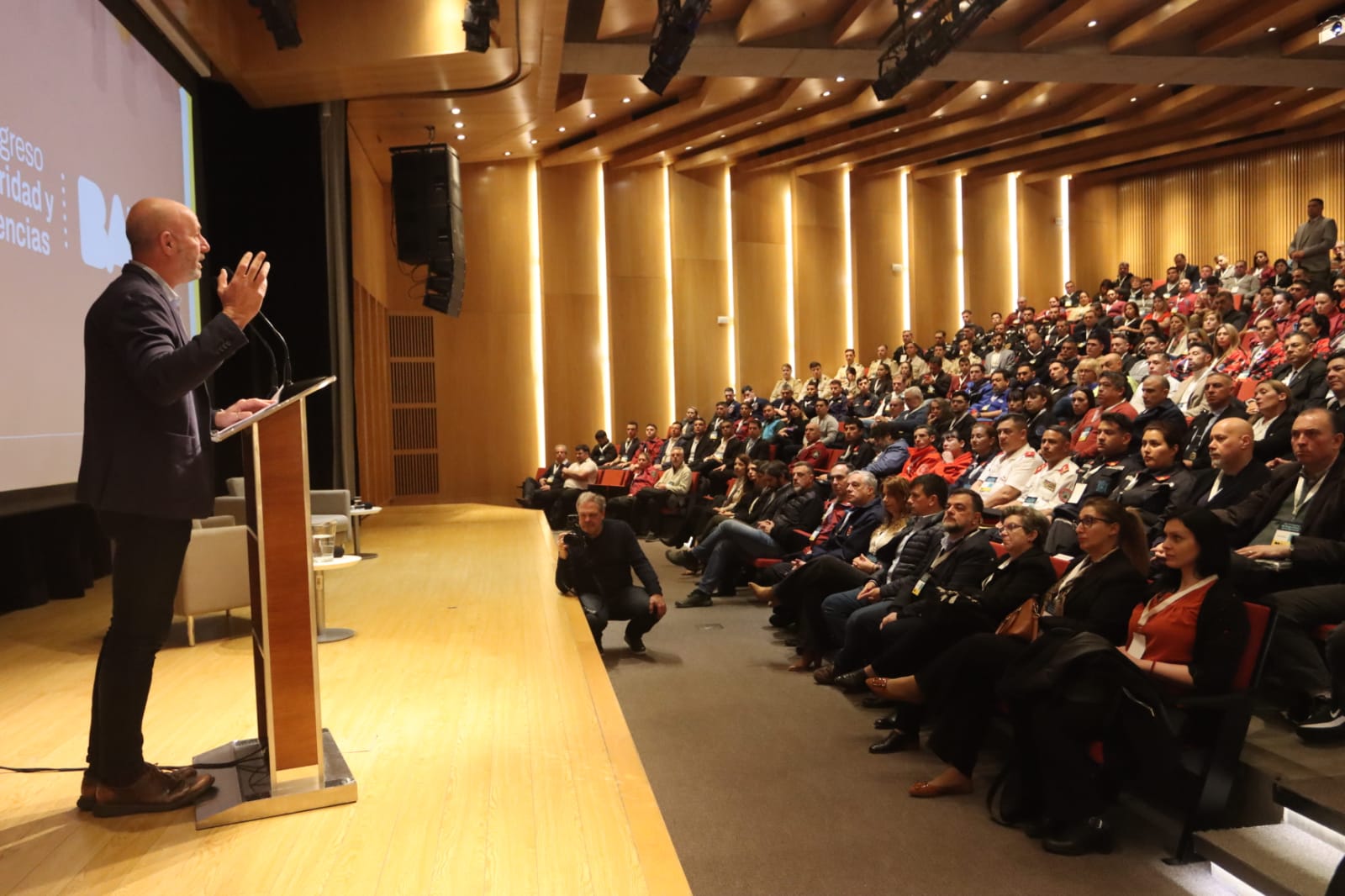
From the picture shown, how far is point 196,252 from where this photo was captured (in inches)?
76.8

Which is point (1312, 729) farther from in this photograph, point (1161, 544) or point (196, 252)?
point (196, 252)

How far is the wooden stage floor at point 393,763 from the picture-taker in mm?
1782

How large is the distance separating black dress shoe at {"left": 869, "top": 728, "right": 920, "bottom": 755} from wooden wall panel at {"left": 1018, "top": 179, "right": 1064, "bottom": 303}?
12890 millimetres

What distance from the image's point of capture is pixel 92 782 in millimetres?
2047

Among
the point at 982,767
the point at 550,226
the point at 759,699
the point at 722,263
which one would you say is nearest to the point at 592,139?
the point at 550,226

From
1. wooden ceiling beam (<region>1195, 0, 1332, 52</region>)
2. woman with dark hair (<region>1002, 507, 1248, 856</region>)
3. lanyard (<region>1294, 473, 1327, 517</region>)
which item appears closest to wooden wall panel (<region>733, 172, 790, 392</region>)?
wooden ceiling beam (<region>1195, 0, 1332, 52</region>)

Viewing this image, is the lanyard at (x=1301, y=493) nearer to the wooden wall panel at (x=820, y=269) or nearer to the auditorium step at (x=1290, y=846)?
the auditorium step at (x=1290, y=846)

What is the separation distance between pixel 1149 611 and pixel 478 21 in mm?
5391

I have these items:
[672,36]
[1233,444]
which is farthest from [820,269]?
[1233,444]

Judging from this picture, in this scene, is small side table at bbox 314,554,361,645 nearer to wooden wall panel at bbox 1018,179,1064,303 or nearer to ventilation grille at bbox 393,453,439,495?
ventilation grille at bbox 393,453,439,495

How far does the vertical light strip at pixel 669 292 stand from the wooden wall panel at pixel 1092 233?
22.2 feet

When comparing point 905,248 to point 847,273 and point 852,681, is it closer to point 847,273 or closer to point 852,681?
point 847,273

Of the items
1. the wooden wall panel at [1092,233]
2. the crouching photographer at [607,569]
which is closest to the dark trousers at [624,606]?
the crouching photographer at [607,569]

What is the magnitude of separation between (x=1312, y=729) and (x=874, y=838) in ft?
3.96
